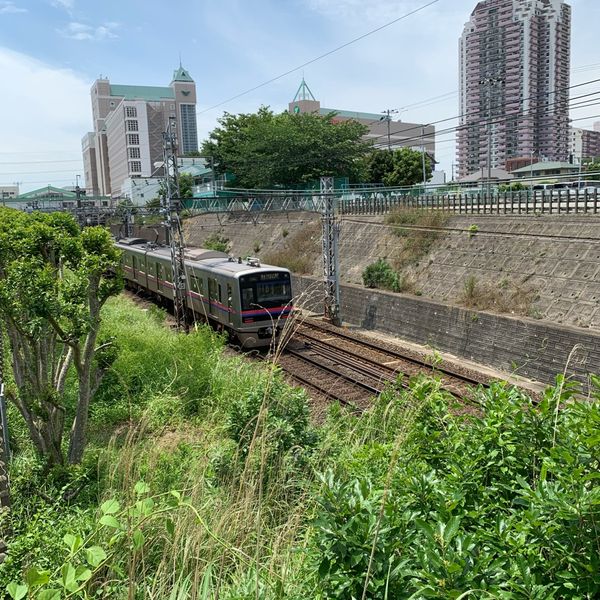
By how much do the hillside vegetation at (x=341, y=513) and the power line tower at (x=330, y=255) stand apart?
12318 millimetres

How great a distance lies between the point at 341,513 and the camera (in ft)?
8.10

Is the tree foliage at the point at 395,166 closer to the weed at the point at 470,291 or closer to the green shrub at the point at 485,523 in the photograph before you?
the weed at the point at 470,291

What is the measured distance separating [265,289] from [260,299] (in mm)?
295

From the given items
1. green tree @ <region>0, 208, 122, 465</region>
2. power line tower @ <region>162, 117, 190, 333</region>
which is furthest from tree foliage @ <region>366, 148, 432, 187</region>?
green tree @ <region>0, 208, 122, 465</region>

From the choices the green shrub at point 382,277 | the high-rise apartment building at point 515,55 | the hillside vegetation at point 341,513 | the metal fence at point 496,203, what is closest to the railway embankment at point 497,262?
the green shrub at point 382,277

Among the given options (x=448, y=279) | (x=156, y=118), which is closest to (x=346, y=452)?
(x=448, y=279)

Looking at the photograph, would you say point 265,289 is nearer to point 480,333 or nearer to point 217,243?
point 480,333

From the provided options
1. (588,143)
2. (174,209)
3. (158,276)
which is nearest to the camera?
(174,209)

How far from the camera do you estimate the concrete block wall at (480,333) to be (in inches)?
479

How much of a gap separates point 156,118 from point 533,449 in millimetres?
83792

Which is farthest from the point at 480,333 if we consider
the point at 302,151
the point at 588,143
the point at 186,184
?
the point at 588,143

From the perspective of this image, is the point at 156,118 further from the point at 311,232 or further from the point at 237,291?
the point at 237,291

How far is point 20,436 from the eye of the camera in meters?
7.67

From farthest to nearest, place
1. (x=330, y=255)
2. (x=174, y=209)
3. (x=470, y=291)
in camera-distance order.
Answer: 1. (x=330, y=255)
2. (x=174, y=209)
3. (x=470, y=291)
